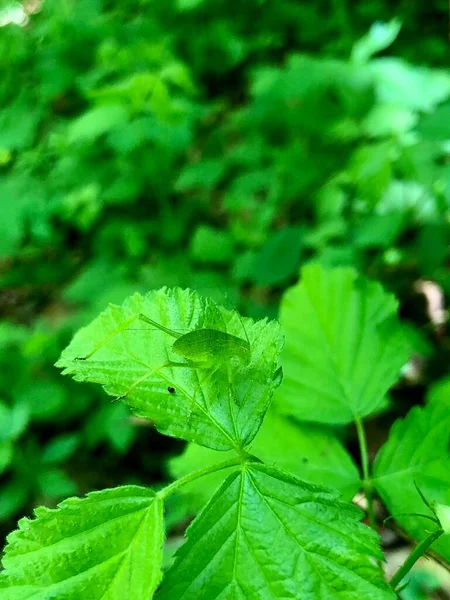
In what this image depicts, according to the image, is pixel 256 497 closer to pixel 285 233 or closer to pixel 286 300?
pixel 286 300

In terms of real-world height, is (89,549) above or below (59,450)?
above

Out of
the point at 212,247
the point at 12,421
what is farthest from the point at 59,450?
the point at 212,247

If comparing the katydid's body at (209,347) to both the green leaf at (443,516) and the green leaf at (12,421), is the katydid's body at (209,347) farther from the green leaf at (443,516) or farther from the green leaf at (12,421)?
the green leaf at (12,421)

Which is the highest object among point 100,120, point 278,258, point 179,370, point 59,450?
point 100,120

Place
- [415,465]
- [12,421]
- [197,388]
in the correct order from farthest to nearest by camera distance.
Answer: [12,421], [415,465], [197,388]

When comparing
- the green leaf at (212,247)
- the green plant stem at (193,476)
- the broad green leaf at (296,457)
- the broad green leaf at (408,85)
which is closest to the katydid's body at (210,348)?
the green plant stem at (193,476)

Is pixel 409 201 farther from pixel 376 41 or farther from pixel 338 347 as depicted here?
pixel 338 347

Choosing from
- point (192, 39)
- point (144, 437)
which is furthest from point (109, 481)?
point (192, 39)

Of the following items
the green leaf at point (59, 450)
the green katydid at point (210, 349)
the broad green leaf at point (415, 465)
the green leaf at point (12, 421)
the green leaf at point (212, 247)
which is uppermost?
the green katydid at point (210, 349)
